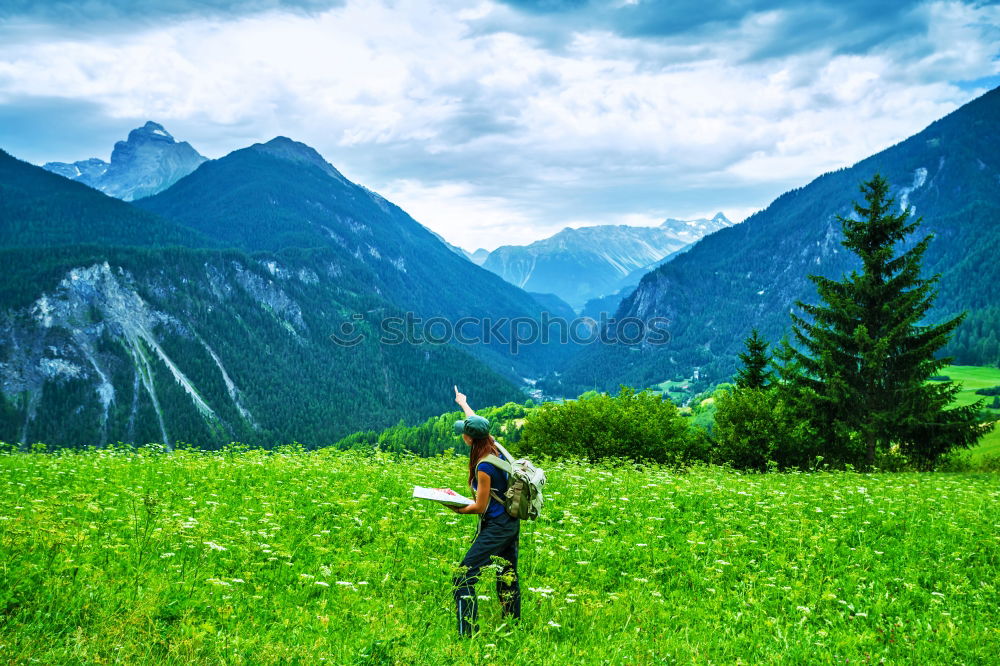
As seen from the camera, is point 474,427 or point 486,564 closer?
point 474,427

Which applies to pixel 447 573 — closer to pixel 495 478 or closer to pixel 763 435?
pixel 495 478

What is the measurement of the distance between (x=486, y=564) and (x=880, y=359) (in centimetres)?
2754

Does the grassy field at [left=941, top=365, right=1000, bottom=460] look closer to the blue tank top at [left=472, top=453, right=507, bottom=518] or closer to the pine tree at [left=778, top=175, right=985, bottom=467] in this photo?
the pine tree at [left=778, top=175, right=985, bottom=467]

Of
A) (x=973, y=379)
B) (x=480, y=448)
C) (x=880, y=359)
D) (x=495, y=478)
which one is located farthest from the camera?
(x=973, y=379)

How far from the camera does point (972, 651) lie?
657 centimetres

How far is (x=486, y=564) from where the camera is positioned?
22.0 feet

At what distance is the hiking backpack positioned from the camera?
6.51m

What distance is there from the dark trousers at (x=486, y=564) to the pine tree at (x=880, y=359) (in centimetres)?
2666

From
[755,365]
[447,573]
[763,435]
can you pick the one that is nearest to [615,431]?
[763,435]

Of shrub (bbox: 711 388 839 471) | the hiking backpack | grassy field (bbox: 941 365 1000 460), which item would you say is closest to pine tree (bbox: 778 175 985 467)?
shrub (bbox: 711 388 839 471)

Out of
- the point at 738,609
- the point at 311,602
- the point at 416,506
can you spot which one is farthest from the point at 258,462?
the point at 738,609

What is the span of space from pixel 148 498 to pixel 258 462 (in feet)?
19.3

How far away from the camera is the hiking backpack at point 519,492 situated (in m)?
6.51

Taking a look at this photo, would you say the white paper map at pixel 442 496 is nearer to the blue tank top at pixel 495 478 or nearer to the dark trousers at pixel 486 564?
the blue tank top at pixel 495 478
